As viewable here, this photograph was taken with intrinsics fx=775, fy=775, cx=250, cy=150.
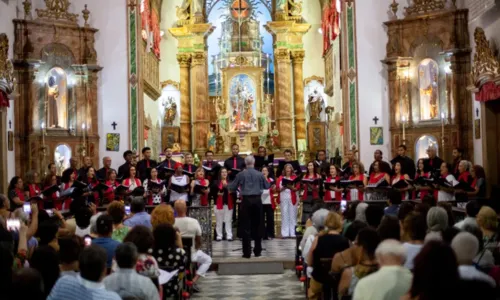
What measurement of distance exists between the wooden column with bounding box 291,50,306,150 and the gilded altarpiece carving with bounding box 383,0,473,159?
38.3 feet

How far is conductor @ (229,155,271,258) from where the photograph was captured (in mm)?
13602

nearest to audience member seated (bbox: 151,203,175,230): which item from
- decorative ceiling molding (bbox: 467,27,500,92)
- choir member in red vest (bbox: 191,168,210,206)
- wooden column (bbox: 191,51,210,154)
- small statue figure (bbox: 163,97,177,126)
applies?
choir member in red vest (bbox: 191,168,210,206)

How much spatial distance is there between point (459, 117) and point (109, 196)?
9618mm

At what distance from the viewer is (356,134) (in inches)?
840

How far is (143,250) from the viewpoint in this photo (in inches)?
282

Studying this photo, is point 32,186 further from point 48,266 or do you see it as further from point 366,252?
point 366,252

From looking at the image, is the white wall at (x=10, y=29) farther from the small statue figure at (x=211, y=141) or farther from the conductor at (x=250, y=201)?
the small statue figure at (x=211, y=141)

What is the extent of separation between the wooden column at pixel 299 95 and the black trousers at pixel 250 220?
746 inches

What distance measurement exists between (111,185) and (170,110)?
18442mm

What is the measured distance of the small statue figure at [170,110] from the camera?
33094 mm

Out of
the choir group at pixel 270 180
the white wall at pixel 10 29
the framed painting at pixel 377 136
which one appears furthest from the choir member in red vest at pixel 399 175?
the white wall at pixel 10 29

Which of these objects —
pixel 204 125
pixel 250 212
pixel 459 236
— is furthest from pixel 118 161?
pixel 459 236

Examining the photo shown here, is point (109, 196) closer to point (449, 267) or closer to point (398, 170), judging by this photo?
point (398, 170)

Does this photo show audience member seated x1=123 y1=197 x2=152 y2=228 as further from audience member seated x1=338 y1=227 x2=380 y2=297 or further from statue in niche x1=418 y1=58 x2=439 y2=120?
statue in niche x1=418 y1=58 x2=439 y2=120
